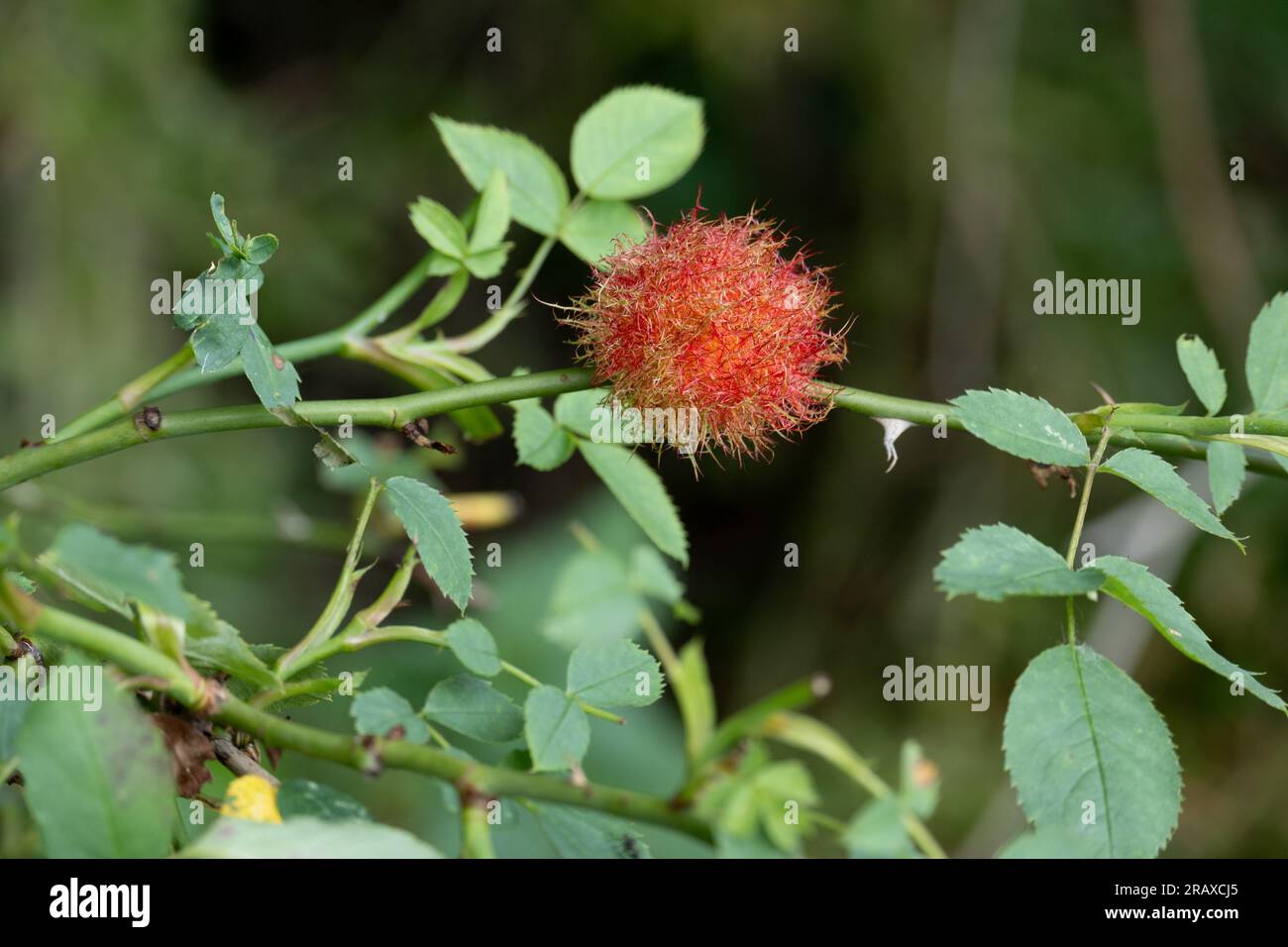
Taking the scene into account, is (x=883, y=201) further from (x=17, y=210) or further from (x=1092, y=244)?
(x=17, y=210)

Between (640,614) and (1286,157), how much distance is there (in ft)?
9.47

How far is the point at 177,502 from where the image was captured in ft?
10.2

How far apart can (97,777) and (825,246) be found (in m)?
3.37

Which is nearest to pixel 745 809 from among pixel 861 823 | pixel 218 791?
pixel 861 823

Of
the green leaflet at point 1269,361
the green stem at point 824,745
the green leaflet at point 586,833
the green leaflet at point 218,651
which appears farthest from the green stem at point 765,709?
the green leaflet at point 1269,361

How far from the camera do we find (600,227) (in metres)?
1.34

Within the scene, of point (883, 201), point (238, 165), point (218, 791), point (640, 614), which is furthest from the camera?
point (883, 201)

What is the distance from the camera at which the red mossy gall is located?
113cm

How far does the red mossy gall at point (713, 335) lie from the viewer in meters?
1.13

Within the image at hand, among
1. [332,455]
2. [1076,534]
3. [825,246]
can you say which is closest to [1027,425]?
[1076,534]

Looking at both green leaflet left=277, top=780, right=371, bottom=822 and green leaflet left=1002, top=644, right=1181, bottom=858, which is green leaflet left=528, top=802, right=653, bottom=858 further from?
green leaflet left=1002, top=644, right=1181, bottom=858

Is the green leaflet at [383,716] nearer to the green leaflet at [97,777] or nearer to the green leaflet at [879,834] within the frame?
the green leaflet at [97,777]

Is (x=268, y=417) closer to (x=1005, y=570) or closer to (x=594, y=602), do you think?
(x=1005, y=570)

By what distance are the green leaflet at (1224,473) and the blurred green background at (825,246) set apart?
5.49ft
